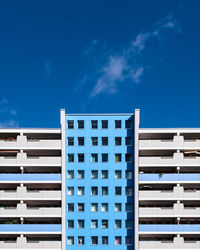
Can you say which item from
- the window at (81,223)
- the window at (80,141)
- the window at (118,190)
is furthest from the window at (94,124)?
the window at (81,223)

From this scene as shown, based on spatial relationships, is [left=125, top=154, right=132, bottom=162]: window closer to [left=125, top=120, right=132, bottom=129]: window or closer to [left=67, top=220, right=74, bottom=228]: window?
[left=125, top=120, right=132, bottom=129]: window

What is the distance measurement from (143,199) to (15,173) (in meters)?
23.2

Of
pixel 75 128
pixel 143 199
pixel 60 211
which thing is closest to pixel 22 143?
pixel 75 128

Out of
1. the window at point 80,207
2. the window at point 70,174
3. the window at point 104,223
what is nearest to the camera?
the window at point 104,223

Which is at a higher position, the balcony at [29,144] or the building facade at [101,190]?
the balcony at [29,144]

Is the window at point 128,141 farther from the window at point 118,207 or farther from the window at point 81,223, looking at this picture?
Result: the window at point 81,223

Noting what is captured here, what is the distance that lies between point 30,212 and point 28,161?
8477 mm

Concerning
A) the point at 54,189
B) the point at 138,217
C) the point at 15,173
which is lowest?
the point at 138,217

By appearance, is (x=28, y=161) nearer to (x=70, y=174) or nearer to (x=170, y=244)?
(x=70, y=174)

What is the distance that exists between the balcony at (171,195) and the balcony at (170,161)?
431cm

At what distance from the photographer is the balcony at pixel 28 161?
40.0 m

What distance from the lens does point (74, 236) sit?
3850cm

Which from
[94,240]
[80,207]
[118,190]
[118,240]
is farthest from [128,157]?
[94,240]

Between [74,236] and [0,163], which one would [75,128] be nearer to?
[0,163]
